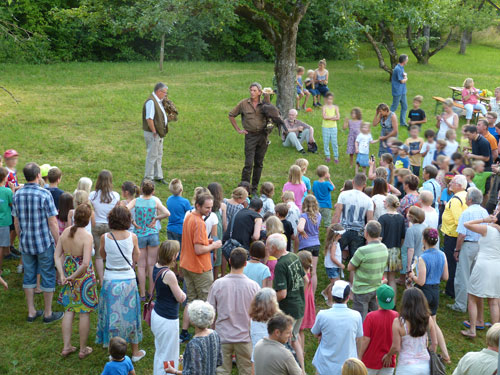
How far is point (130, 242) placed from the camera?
6.05 meters

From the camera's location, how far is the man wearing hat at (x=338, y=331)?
17.1 ft

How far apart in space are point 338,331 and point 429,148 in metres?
5.49

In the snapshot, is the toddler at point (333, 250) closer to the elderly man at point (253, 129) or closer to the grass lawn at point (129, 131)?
the grass lawn at point (129, 131)

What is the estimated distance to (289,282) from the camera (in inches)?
227

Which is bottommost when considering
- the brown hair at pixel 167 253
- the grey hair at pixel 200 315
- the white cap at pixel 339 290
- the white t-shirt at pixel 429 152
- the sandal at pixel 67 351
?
the sandal at pixel 67 351

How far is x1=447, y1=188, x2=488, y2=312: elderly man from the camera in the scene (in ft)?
23.6

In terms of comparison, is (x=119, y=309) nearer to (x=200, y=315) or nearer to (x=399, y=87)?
(x=200, y=315)

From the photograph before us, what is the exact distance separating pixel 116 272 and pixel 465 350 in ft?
14.3

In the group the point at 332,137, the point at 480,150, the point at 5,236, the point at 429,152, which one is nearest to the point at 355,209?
the point at 429,152

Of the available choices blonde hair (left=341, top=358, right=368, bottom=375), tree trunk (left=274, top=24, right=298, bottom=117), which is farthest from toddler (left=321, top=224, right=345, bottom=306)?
tree trunk (left=274, top=24, right=298, bottom=117)

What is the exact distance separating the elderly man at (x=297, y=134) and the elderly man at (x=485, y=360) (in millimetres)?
9610

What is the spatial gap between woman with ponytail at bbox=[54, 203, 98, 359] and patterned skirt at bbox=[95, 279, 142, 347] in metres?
0.26

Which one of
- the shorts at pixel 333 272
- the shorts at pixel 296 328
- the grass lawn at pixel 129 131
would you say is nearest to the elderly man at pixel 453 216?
A: the grass lawn at pixel 129 131

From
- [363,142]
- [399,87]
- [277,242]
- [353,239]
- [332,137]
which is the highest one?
[399,87]
